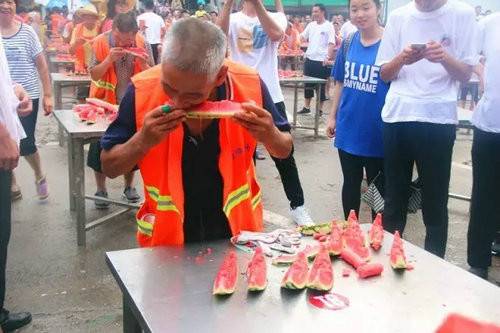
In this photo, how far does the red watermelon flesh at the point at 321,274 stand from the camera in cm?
205

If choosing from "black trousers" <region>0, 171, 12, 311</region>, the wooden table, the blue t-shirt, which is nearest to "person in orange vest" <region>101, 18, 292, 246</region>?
the wooden table

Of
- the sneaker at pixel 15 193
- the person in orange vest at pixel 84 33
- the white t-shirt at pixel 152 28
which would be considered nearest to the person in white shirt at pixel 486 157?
the sneaker at pixel 15 193

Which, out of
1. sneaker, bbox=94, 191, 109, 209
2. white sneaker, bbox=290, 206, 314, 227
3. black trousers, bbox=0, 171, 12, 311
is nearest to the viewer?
black trousers, bbox=0, 171, 12, 311

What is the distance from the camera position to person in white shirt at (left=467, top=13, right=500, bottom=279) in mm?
4055

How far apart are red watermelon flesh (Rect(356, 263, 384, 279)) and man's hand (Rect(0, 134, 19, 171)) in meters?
2.10

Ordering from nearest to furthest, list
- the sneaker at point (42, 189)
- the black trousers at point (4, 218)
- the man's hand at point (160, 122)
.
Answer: the man's hand at point (160, 122) < the black trousers at point (4, 218) < the sneaker at point (42, 189)

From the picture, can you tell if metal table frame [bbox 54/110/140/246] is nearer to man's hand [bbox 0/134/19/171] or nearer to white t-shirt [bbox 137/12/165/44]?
man's hand [bbox 0/134/19/171]

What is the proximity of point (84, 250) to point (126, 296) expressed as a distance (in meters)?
3.20

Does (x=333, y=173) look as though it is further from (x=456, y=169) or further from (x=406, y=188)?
(x=406, y=188)

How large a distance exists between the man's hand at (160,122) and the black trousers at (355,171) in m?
2.56

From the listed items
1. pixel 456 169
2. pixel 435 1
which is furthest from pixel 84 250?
pixel 456 169

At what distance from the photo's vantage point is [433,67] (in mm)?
3691

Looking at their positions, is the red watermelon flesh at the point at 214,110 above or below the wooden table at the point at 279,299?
above

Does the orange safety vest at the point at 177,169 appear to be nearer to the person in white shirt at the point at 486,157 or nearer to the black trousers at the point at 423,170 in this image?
the black trousers at the point at 423,170
